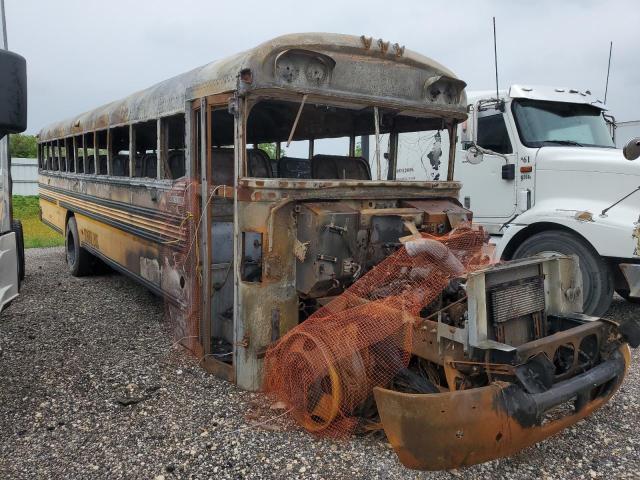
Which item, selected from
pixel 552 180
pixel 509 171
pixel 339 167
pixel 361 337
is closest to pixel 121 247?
pixel 339 167

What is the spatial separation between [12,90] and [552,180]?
16.5 ft

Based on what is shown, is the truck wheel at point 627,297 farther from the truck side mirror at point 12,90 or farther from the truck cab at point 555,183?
the truck side mirror at point 12,90

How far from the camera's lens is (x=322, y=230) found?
3.46 meters

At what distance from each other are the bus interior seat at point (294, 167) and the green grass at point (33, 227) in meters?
6.22

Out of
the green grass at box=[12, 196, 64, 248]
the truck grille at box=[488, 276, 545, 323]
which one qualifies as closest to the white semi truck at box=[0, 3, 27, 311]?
the truck grille at box=[488, 276, 545, 323]

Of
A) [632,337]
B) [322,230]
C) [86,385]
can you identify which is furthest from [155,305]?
[632,337]

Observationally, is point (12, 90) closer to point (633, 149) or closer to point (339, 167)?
point (339, 167)

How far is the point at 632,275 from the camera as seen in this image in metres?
5.01

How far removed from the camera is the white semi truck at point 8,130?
2.54 m

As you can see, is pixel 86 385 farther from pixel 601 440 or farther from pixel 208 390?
pixel 601 440

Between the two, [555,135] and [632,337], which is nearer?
[632,337]

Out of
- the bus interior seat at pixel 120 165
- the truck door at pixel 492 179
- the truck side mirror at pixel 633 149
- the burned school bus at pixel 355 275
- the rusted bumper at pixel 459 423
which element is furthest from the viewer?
the truck door at pixel 492 179

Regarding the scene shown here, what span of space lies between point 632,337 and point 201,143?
9.99 feet

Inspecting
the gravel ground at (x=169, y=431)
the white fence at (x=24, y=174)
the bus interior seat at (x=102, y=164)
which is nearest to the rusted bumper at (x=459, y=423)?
the gravel ground at (x=169, y=431)
